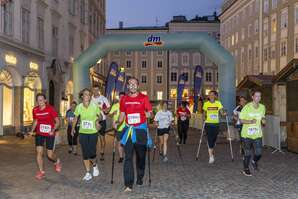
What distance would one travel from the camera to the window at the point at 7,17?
24703mm

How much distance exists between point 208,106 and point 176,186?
4.63m

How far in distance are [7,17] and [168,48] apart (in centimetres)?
767

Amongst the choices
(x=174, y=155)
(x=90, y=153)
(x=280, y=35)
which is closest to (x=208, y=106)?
(x=174, y=155)

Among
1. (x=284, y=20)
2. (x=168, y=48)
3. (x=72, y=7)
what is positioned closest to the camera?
(x=168, y=48)

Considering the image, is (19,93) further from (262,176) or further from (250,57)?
(250,57)

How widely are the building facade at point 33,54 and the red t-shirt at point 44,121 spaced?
1353 centimetres

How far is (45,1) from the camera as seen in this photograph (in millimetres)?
31625

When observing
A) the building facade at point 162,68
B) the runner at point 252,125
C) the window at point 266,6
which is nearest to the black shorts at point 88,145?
the runner at point 252,125

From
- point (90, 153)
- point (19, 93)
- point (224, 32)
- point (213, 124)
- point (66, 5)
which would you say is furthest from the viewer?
point (224, 32)

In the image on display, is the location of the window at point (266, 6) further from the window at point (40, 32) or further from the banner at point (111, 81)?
the window at point (40, 32)

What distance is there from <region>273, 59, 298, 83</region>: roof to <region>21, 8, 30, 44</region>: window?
13872mm

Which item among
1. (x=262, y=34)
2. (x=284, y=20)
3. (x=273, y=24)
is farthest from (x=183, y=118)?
(x=262, y=34)

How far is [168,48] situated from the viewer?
2577 centimetres

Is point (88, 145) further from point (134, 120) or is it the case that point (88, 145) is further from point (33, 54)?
point (33, 54)
